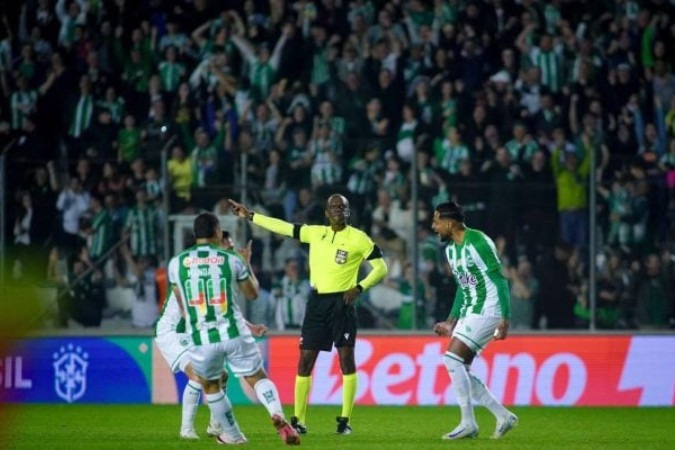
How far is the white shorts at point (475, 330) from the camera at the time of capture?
13.1 m

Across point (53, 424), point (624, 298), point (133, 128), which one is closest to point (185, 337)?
point (53, 424)

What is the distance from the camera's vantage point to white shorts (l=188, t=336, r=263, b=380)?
11688 mm

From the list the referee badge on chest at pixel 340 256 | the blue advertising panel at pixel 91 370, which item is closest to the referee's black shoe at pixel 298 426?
the referee badge on chest at pixel 340 256

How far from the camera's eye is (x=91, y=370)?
1862 centimetres

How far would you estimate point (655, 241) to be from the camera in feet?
58.3

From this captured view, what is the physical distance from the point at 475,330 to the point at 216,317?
2529mm

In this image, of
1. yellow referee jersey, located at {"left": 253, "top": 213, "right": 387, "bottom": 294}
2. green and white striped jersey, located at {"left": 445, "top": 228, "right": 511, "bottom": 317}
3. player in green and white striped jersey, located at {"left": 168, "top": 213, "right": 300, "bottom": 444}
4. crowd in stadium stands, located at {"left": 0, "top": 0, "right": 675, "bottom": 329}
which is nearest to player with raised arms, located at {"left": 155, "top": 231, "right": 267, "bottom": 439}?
yellow referee jersey, located at {"left": 253, "top": 213, "right": 387, "bottom": 294}

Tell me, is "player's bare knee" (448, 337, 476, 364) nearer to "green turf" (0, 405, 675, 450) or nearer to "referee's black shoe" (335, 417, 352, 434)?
"green turf" (0, 405, 675, 450)

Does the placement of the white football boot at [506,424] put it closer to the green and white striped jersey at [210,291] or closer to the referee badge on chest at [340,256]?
the referee badge on chest at [340,256]

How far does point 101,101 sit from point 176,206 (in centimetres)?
458

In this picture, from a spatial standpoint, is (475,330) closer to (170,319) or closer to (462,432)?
(462,432)

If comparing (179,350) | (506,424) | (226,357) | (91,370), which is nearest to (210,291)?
(226,357)

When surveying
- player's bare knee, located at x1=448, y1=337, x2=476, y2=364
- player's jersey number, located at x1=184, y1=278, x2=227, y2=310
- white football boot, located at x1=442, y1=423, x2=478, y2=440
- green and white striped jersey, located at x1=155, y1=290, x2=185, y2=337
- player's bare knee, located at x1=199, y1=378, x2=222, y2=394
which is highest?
player's jersey number, located at x1=184, y1=278, x2=227, y2=310

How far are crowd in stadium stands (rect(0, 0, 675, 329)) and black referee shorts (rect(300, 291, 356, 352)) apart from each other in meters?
3.65
